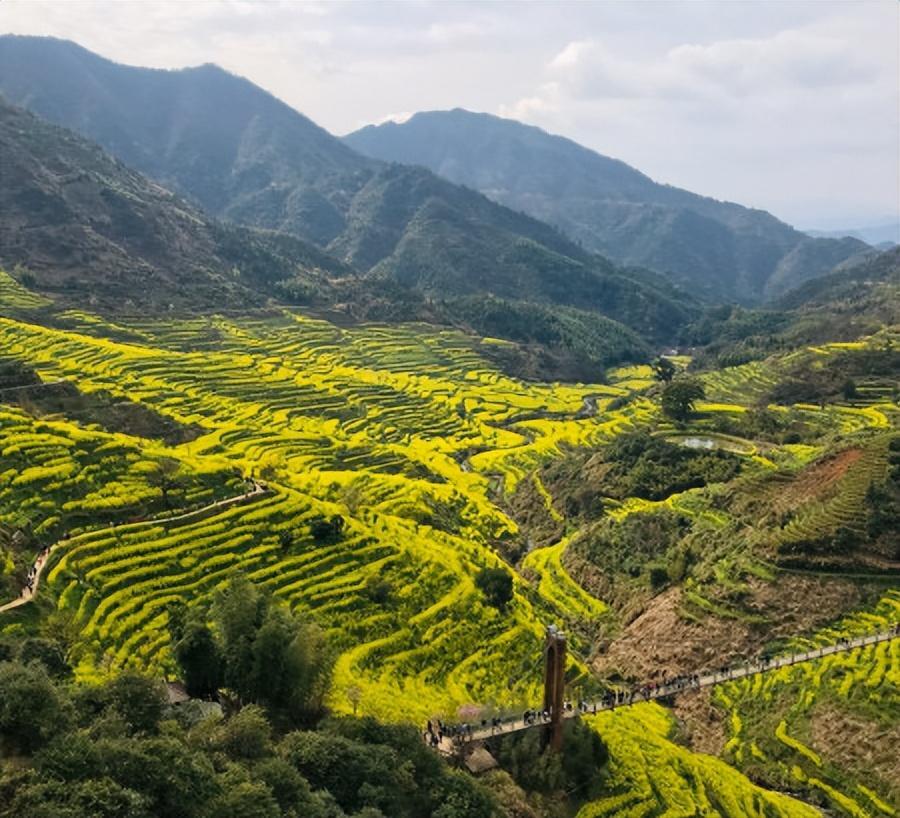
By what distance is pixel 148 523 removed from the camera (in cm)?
4697

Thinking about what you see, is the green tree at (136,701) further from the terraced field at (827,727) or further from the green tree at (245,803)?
the terraced field at (827,727)

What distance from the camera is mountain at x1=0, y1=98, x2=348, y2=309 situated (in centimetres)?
13888

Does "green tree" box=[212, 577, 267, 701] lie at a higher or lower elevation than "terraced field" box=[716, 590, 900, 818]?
higher

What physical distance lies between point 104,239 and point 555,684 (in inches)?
5779

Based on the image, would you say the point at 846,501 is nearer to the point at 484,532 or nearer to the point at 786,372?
the point at 484,532

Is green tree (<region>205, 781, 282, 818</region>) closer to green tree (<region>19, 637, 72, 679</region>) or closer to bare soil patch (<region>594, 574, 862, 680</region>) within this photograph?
green tree (<region>19, 637, 72, 679</region>)

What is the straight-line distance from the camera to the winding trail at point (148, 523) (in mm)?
37969

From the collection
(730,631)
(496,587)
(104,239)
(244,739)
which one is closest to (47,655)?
(244,739)

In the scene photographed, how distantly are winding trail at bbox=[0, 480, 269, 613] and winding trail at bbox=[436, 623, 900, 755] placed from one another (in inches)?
883

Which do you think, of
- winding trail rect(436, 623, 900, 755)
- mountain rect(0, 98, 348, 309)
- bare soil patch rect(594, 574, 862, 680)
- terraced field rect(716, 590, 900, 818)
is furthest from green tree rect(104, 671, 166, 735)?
mountain rect(0, 98, 348, 309)

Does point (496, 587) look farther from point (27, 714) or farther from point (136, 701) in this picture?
point (27, 714)

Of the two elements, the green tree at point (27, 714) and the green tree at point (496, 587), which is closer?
the green tree at point (27, 714)

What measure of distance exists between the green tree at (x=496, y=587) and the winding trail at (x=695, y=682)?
8.96 m

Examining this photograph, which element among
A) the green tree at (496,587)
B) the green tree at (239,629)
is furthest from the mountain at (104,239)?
the green tree at (239,629)
